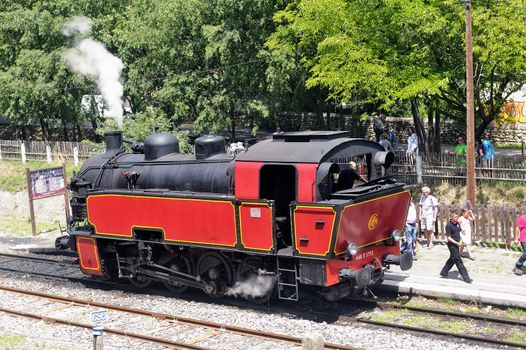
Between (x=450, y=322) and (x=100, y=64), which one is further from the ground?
(x=100, y=64)

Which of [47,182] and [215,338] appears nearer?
[215,338]

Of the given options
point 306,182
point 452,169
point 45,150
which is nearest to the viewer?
point 306,182

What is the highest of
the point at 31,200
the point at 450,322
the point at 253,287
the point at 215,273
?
the point at 31,200

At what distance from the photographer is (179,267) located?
14703mm

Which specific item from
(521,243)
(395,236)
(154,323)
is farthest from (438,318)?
(154,323)

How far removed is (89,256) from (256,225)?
16.4ft

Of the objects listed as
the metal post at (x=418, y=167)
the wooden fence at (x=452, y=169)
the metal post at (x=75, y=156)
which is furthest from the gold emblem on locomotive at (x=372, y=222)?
the metal post at (x=75, y=156)

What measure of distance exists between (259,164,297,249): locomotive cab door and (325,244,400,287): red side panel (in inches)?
41.3

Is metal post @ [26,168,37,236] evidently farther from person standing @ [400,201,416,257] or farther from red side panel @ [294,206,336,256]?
red side panel @ [294,206,336,256]

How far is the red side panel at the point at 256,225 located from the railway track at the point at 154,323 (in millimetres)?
1479

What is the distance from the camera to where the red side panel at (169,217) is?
13203 mm

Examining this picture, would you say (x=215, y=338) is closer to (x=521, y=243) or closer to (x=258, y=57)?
(x=521, y=243)

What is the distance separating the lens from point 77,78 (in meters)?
31.9

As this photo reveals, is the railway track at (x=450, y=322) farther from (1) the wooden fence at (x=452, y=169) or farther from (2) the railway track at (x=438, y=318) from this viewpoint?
(1) the wooden fence at (x=452, y=169)
